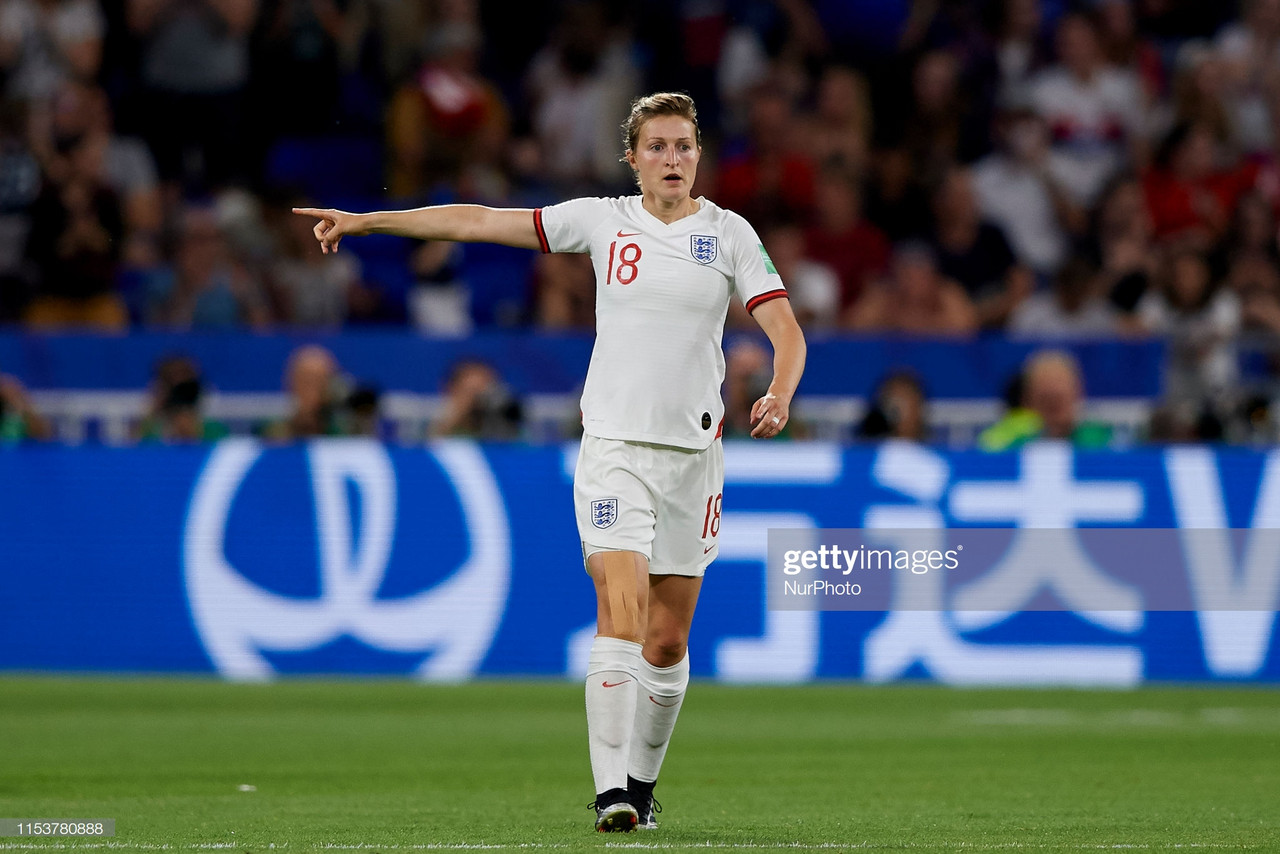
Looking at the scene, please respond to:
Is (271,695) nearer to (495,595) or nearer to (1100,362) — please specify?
(495,595)

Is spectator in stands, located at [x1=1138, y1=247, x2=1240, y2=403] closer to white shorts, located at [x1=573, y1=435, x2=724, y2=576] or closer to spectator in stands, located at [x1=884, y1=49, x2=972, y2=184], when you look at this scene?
spectator in stands, located at [x1=884, y1=49, x2=972, y2=184]

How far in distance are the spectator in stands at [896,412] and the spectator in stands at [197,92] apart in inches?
239

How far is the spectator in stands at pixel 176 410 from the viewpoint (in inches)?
511

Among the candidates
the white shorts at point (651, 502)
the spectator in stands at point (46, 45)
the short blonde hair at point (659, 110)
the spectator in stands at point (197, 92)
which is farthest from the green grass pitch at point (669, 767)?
the spectator in stands at point (46, 45)

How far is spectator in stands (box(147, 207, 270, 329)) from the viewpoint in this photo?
14586 millimetres

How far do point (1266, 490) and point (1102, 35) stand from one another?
20.9 ft

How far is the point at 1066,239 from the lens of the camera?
1623cm

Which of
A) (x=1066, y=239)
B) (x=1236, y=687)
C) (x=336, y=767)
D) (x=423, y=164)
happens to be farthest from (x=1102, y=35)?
(x=336, y=767)

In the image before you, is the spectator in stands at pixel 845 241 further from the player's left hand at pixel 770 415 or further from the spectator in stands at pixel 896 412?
the player's left hand at pixel 770 415

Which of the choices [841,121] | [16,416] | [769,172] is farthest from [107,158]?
[841,121]

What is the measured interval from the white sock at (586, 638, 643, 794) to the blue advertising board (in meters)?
5.95

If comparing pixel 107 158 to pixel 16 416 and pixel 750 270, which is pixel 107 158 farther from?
pixel 750 270

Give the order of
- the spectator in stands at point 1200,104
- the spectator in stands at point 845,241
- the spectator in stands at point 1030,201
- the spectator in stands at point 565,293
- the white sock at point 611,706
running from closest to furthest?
the white sock at point 611,706, the spectator in stands at point 565,293, the spectator in stands at point 845,241, the spectator in stands at point 1030,201, the spectator in stands at point 1200,104

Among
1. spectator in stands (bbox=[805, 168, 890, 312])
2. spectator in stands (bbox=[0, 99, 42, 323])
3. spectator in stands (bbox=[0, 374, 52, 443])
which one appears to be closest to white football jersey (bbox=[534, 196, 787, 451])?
spectator in stands (bbox=[0, 374, 52, 443])
